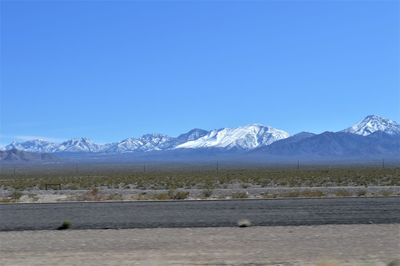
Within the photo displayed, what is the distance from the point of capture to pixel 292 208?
82.4ft

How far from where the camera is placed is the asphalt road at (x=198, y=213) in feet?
67.2

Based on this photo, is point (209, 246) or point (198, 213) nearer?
point (209, 246)

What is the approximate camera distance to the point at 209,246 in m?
15.0

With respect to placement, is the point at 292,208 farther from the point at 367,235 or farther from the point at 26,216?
the point at 26,216

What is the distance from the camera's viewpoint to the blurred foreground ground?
12.8 m

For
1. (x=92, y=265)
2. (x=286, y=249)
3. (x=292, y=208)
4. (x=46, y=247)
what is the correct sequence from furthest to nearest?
1. (x=292, y=208)
2. (x=46, y=247)
3. (x=286, y=249)
4. (x=92, y=265)

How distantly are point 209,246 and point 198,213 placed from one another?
875 cm

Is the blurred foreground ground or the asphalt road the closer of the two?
the blurred foreground ground

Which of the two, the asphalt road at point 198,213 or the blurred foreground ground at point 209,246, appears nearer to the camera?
the blurred foreground ground at point 209,246

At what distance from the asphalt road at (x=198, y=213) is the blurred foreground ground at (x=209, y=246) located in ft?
5.84

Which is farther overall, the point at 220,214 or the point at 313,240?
the point at 220,214

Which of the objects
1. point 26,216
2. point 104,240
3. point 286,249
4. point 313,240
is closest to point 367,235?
point 313,240

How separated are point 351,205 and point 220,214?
21.5 ft

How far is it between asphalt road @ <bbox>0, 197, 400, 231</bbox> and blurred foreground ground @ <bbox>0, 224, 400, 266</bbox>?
5.84ft
